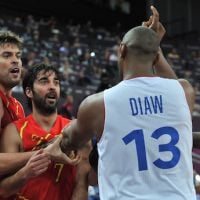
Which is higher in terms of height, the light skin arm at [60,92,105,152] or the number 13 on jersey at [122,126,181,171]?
the light skin arm at [60,92,105,152]

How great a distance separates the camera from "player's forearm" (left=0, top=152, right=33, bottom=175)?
10.5ft

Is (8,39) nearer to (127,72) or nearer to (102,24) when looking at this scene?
(127,72)

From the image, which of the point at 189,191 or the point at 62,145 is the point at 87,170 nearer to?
the point at 62,145

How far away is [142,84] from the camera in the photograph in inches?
104

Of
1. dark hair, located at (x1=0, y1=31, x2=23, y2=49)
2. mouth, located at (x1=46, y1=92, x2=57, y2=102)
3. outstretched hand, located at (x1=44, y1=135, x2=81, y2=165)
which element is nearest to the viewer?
outstretched hand, located at (x1=44, y1=135, x2=81, y2=165)

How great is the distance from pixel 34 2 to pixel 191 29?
947 cm

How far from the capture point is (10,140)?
3.38 meters

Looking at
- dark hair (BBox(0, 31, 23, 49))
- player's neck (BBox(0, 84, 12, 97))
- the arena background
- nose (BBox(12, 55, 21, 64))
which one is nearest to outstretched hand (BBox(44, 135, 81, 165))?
player's neck (BBox(0, 84, 12, 97))

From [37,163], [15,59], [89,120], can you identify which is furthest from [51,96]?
[89,120]

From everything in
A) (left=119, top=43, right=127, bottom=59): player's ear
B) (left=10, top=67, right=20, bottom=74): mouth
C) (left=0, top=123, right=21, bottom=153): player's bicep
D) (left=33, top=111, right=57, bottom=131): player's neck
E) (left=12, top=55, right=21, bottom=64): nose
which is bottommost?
(left=0, top=123, right=21, bottom=153): player's bicep

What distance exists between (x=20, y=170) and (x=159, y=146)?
3.32ft

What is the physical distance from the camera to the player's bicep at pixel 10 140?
335cm

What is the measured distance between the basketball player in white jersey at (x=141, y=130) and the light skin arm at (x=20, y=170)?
48 cm

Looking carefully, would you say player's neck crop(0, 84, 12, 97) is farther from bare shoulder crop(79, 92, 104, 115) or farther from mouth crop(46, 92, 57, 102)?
bare shoulder crop(79, 92, 104, 115)
